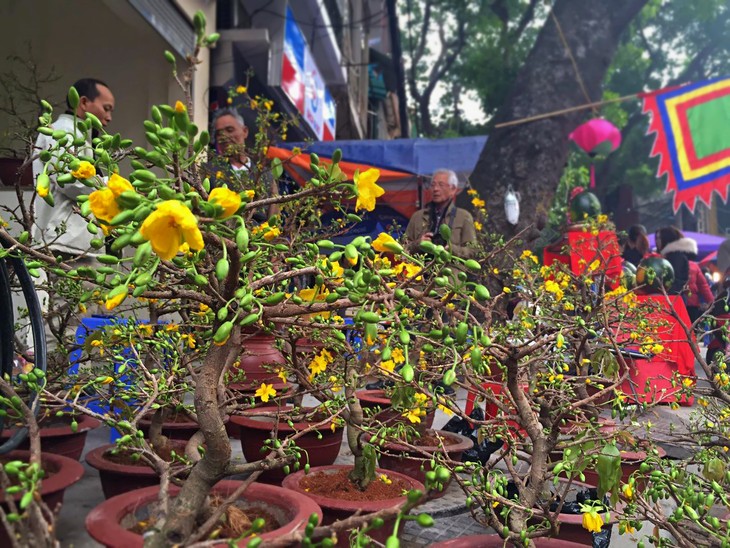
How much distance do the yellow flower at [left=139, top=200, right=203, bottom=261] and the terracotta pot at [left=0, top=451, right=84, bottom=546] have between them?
1231mm

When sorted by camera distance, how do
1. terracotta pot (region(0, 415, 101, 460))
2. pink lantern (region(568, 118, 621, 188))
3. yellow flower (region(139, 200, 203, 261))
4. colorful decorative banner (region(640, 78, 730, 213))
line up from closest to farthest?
yellow flower (region(139, 200, 203, 261)) → terracotta pot (region(0, 415, 101, 460)) → colorful decorative banner (region(640, 78, 730, 213)) → pink lantern (region(568, 118, 621, 188))

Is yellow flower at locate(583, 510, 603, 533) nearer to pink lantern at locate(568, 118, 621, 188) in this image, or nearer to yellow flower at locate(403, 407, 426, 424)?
yellow flower at locate(403, 407, 426, 424)

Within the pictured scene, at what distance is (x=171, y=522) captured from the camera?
1.35m

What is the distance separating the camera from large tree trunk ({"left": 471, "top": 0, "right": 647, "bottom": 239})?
8.30 meters

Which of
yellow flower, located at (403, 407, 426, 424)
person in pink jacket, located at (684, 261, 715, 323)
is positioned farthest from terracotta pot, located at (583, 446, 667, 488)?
person in pink jacket, located at (684, 261, 715, 323)

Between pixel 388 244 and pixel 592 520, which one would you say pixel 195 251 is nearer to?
pixel 388 244

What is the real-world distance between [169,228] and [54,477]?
4.80 ft

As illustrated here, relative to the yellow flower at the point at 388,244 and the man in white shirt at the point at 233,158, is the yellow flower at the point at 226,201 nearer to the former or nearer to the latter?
the yellow flower at the point at 388,244

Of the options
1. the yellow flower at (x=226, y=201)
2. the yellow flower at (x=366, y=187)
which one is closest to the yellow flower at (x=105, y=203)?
the yellow flower at (x=226, y=201)

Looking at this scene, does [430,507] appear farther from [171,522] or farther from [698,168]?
[698,168]

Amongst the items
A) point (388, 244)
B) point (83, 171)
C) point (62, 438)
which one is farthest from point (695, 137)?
point (83, 171)

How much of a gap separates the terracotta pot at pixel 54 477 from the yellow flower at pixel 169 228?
48.5 inches

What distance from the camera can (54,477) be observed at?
78.6 inches

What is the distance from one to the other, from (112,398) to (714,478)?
6.06ft
